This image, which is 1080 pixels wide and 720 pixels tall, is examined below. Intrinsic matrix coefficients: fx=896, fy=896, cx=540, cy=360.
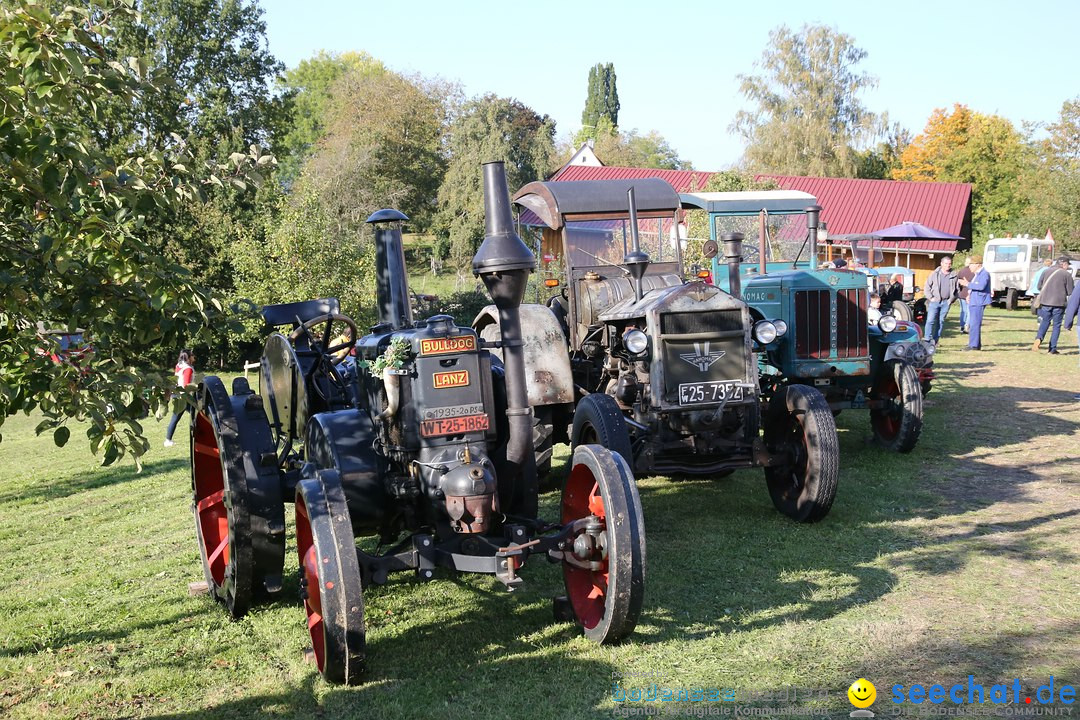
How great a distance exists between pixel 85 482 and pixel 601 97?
72.4 metres

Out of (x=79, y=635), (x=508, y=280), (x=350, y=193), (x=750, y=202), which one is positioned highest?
(x=350, y=193)

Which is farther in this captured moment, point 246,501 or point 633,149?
point 633,149

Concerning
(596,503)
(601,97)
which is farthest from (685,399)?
(601,97)

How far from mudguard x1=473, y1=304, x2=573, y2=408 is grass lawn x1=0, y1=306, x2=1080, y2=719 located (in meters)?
0.94

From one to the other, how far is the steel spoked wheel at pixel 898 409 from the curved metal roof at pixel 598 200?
8.95 ft

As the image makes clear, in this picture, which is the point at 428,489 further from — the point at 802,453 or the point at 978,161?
the point at 978,161

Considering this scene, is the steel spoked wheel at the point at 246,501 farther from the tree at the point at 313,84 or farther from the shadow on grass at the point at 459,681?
the tree at the point at 313,84

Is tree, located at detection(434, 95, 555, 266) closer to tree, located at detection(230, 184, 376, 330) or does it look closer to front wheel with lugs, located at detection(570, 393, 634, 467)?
tree, located at detection(230, 184, 376, 330)

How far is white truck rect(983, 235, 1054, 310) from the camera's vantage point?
1065 inches

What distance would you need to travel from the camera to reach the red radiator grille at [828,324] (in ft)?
28.7

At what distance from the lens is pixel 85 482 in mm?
10148

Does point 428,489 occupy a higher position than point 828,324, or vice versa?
point 828,324

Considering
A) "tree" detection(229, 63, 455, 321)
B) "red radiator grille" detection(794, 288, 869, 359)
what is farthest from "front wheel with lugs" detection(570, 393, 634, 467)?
"tree" detection(229, 63, 455, 321)

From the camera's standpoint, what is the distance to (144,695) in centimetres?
403
